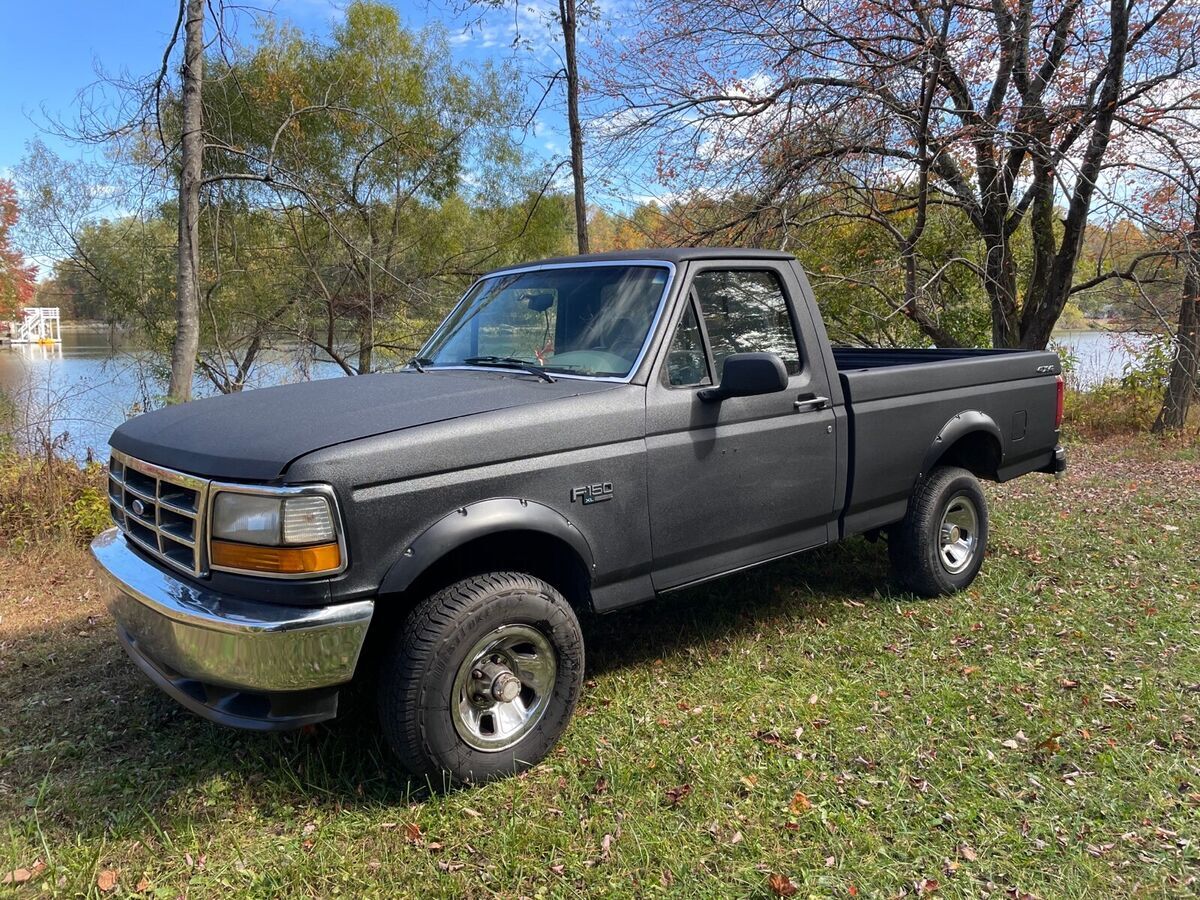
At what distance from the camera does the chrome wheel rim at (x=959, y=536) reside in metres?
5.18

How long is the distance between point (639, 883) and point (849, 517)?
8.18 feet

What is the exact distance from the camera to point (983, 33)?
9.98m

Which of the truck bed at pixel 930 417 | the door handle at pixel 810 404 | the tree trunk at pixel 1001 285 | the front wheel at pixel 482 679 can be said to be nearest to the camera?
the front wheel at pixel 482 679

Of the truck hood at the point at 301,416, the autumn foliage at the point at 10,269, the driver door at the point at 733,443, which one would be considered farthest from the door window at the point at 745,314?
the autumn foliage at the point at 10,269

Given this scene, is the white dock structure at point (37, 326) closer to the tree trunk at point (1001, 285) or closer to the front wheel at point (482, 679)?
the tree trunk at point (1001, 285)

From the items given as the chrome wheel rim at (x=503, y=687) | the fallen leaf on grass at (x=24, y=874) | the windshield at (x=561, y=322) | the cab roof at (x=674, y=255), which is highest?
the cab roof at (x=674, y=255)

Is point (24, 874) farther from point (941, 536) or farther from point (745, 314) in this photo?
point (941, 536)

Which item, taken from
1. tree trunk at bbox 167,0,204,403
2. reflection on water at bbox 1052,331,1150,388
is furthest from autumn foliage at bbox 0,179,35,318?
reflection on water at bbox 1052,331,1150,388

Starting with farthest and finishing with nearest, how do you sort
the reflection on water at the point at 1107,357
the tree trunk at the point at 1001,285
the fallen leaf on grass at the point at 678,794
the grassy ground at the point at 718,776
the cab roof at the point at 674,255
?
the reflection on water at the point at 1107,357
the tree trunk at the point at 1001,285
the cab roof at the point at 674,255
the fallen leaf on grass at the point at 678,794
the grassy ground at the point at 718,776

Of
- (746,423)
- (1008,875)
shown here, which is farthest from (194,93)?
(1008,875)

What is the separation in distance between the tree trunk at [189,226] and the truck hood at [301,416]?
4.90 m

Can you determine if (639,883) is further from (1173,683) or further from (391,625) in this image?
(1173,683)

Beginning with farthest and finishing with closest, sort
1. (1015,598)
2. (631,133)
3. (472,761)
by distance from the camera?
(631,133) < (1015,598) < (472,761)

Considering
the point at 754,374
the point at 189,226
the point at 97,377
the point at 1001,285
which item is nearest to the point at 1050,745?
the point at 754,374
